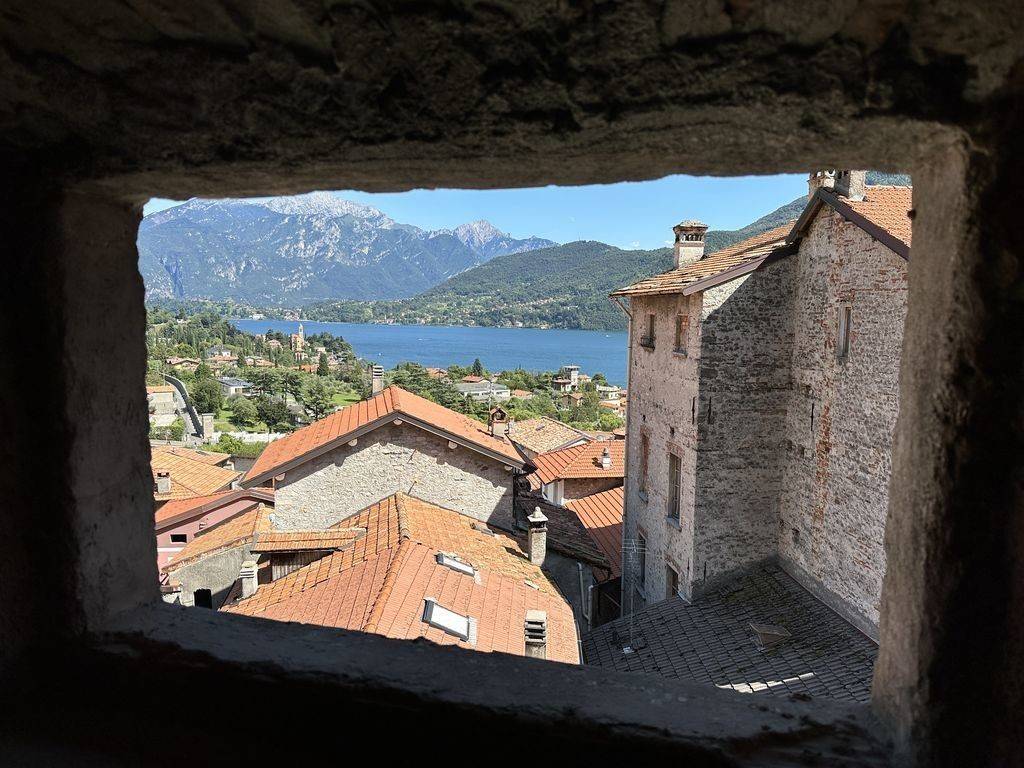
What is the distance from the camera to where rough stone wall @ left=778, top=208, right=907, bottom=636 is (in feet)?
24.1

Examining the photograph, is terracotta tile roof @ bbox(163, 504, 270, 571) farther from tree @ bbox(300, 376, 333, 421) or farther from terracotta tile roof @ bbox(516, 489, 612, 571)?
tree @ bbox(300, 376, 333, 421)

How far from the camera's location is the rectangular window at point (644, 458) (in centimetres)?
1220

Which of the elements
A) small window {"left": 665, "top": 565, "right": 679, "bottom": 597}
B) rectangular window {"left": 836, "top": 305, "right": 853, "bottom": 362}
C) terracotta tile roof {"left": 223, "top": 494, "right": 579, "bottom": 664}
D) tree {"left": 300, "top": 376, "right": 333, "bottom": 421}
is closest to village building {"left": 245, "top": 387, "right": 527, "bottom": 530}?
terracotta tile roof {"left": 223, "top": 494, "right": 579, "bottom": 664}

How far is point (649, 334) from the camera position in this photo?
12.0 m

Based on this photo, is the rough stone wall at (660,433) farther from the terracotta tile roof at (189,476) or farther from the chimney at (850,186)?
the terracotta tile roof at (189,476)

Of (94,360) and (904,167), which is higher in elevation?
(904,167)

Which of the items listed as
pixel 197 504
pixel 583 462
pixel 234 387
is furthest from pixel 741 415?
pixel 234 387

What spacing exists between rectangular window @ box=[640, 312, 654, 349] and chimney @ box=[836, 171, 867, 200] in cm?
420

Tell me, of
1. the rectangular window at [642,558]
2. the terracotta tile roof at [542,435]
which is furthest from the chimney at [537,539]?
the terracotta tile roof at [542,435]

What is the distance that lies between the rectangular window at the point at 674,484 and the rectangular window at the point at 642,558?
1.56 metres

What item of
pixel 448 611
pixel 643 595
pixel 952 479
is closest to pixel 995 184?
pixel 952 479

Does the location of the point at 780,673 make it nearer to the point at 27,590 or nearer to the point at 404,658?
the point at 404,658

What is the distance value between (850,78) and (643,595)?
39.8ft

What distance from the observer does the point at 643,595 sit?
12.2m
